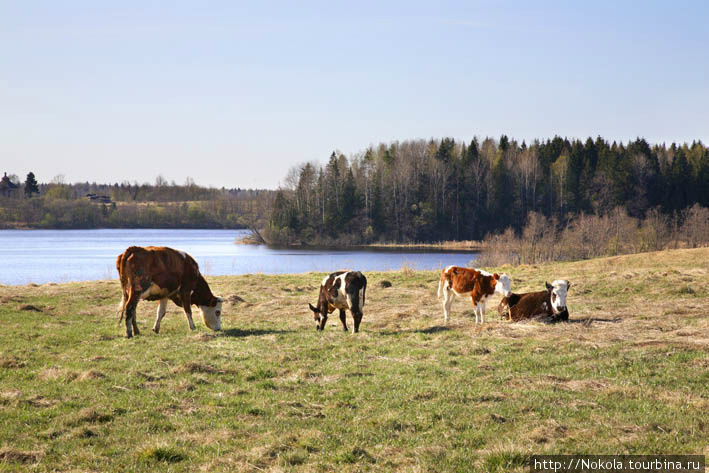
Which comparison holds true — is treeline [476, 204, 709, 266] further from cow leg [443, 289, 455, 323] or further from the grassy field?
the grassy field

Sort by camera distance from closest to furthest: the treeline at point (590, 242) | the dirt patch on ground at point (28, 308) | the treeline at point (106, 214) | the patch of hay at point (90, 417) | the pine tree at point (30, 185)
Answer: the patch of hay at point (90, 417)
the dirt patch on ground at point (28, 308)
the treeline at point (590, 242)
the treeline at point (106, 214)
the pine tree at point (30, 185)

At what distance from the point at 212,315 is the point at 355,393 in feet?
25.6

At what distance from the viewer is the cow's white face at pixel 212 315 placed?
51.5 feet

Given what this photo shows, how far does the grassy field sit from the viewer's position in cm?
638

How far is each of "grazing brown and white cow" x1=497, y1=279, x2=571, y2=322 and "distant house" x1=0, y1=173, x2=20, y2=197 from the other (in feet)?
612

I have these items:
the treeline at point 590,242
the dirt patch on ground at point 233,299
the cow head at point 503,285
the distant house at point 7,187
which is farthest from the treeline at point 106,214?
the cow head at point 503,285

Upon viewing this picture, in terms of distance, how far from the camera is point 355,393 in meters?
8.80

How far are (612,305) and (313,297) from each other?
1001 cm

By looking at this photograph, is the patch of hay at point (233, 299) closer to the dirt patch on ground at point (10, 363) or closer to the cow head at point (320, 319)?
the cow head at point (320, 319)

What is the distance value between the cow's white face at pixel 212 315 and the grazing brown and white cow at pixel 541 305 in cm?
729

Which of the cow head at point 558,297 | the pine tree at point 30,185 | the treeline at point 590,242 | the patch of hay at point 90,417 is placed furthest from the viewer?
the pine tree at point 30,185

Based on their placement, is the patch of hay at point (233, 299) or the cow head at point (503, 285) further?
the patch of hay at point (233, 299)

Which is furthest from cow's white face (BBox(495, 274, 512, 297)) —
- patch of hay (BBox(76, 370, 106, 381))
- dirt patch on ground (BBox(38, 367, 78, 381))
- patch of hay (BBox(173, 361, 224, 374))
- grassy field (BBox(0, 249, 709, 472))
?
dirt patch on ground (BBox(38, 367, 78, 381))

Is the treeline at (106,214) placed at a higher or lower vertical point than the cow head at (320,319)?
higher
